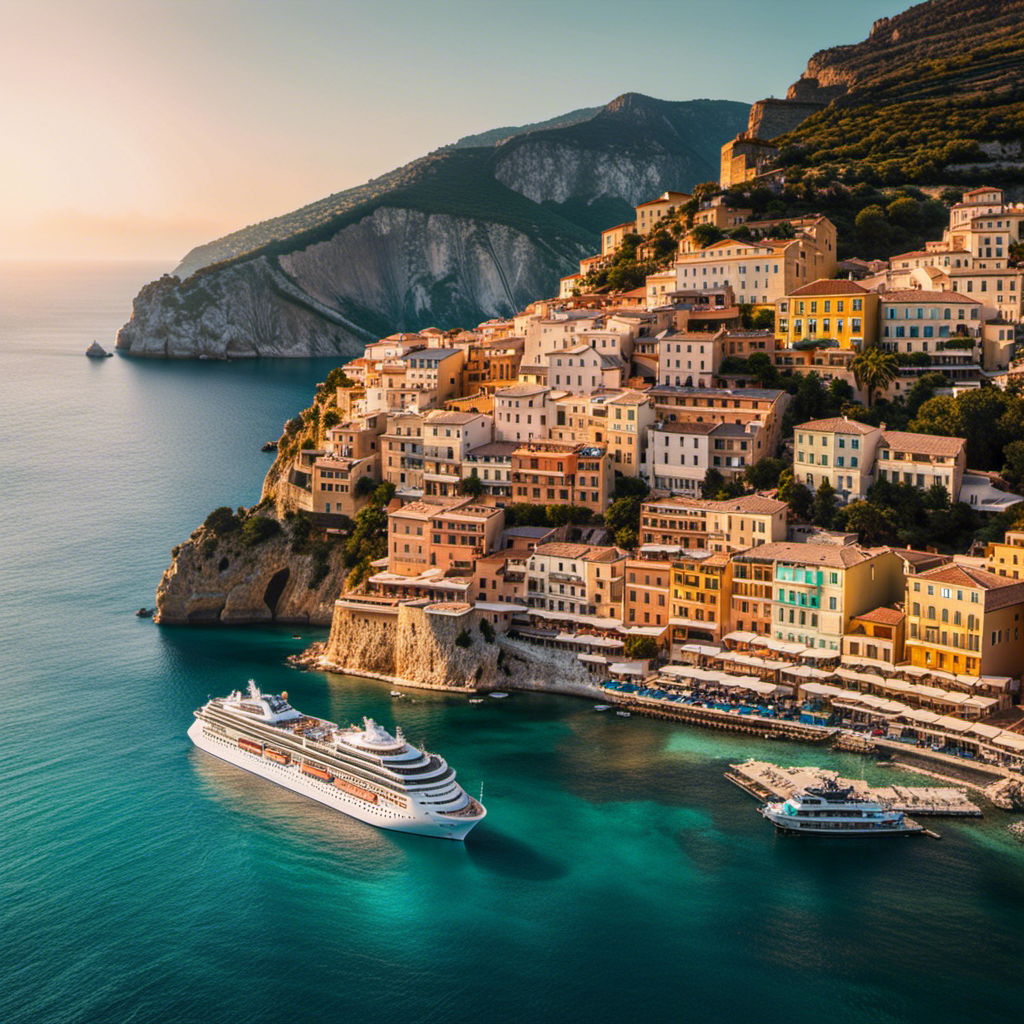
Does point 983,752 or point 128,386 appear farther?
point 128,386

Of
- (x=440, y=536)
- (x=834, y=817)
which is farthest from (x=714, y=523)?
(x=834, y=817)

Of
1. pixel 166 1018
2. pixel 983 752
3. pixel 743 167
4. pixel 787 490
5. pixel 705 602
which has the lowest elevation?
pixel 166 1018

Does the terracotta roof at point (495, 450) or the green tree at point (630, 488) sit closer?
the green tree at point (630, 488)

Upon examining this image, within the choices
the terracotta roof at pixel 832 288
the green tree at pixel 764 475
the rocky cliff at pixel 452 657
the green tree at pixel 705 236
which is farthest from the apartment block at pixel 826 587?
the green tree at pixel 705 236

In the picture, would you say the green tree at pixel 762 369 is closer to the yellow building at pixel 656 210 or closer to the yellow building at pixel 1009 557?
the yellow building at pixel 1009 557

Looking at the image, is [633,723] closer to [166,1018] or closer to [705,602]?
[705,602]

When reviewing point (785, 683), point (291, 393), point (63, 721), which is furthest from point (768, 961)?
point (291, 393)

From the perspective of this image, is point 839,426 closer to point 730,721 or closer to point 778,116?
point 730,721
